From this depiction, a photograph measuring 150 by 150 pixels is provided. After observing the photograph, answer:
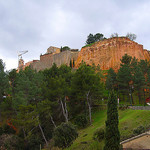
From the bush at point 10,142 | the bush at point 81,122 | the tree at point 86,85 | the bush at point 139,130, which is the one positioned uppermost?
the tree at point 86,85

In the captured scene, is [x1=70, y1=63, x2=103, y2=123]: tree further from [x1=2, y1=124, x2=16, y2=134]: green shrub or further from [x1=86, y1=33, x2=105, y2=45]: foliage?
[x1=86, y1=33, x2=105, y2=45]: foliage

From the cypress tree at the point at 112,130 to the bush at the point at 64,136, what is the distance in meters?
4.77

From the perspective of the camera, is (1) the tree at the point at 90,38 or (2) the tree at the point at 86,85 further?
(1) the tree at the point at 90,38

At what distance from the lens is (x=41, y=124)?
2652 centimetres

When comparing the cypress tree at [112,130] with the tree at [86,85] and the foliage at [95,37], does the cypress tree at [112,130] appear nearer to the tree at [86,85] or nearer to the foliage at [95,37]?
the tree at [86,85]

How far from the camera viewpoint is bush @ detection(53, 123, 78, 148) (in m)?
15.4

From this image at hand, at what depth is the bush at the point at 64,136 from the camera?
15.4 m

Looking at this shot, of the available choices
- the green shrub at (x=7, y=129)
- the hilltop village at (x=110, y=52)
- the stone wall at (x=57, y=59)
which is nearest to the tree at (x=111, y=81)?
the hilltop village at (x=110, y=52)

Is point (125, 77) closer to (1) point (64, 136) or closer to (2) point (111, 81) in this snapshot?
(2) point (111, 81)

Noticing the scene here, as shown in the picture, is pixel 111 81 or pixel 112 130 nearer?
pixel 112 130

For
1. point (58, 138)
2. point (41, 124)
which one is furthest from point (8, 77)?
point (58, 138)

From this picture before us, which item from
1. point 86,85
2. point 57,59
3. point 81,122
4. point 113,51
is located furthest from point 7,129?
point 57,59

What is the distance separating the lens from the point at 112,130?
1239 centimetres

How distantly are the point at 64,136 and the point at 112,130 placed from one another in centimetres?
551
